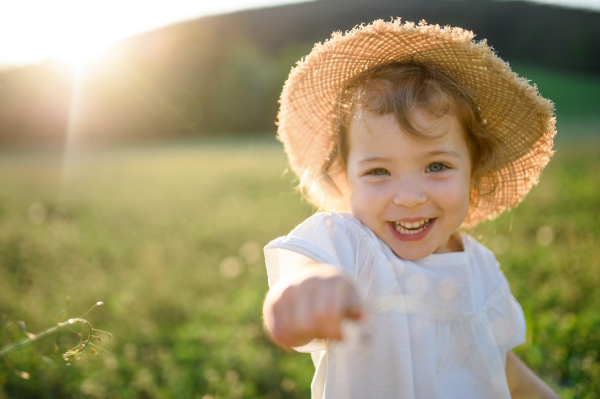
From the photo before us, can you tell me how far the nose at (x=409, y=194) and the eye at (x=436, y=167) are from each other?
0.11 meters

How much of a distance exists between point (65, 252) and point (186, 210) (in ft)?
6.83

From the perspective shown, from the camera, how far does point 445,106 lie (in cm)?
153

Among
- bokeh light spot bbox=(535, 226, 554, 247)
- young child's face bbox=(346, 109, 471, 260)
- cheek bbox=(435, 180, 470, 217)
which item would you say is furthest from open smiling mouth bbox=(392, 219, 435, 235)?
bokeh light spot bbox=(535, 226, 554, 247)

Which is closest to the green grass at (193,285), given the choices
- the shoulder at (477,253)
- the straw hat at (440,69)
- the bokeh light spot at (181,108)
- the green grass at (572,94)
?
the shoulder at (477,253)

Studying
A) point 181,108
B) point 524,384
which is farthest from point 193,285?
point 181,108

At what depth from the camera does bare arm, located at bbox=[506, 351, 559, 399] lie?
1.77 m

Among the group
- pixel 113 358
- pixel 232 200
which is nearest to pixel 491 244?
pixel 113 358

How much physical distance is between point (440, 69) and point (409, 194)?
0.56 meters

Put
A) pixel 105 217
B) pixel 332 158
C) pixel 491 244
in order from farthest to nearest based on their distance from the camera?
pixel 105 217 < pixel 491 244 < pixel 332 158

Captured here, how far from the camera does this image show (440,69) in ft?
5.32

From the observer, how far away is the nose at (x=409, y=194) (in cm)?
145

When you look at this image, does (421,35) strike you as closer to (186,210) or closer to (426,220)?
(426,220)

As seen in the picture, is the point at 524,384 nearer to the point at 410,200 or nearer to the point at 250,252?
the point at 410,200

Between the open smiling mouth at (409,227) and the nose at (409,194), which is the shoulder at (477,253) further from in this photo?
the nose at (409,194)
